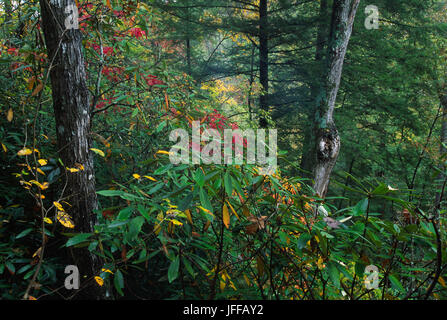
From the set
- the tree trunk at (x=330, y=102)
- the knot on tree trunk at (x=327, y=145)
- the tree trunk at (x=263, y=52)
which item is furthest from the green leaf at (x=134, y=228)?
the tree trunk at (x=263, y=52)

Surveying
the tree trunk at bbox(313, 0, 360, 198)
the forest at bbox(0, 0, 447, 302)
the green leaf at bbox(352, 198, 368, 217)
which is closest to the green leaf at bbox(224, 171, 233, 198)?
the forest at bbox(0, 0, 447, 302)

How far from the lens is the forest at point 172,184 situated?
1198 mm

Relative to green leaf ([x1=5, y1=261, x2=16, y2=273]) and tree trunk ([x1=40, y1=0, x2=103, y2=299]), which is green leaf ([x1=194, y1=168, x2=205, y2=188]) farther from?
green leaf ([x1=5, y1=261, x2=16, y2=273])

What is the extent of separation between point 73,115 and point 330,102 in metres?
4.35

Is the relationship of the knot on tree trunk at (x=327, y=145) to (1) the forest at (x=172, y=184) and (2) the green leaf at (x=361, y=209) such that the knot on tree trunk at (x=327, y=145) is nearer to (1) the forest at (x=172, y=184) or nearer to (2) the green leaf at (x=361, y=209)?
(1) the forest at (x=172, y=184)

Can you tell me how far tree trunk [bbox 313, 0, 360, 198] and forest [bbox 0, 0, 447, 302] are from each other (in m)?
0.02

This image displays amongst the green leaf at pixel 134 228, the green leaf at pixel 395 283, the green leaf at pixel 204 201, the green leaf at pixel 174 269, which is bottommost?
the green leaf at pixel 174 269

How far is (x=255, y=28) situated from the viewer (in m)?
7.94

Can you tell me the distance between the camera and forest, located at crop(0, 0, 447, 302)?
120 cm

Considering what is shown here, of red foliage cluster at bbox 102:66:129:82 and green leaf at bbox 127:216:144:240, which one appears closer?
green leaf at bbox 127:216:144:240

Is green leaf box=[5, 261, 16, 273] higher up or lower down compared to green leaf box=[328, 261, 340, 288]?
lower down

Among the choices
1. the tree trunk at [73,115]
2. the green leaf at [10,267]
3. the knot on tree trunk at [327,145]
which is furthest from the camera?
the knot on tree trunk at [327,145]

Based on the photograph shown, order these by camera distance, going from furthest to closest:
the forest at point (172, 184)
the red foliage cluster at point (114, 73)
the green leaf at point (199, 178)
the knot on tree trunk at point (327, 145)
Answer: the knot on tree trunk at point (327, 145)
the red foliage cluster at point (114, 73)
the forest at point (172, 184)
the green leaf at point (199, 178)
